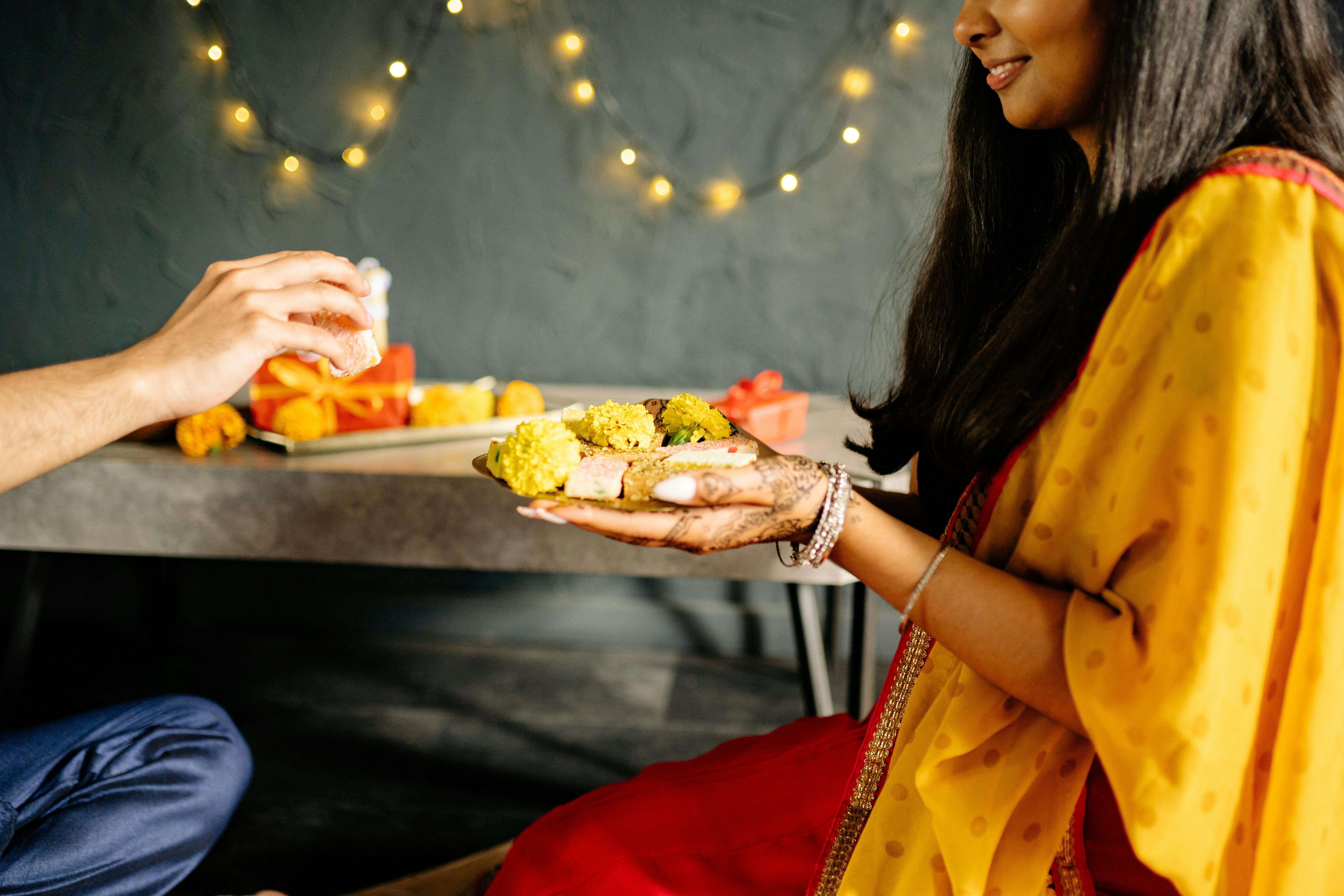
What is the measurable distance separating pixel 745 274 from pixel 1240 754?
160cm

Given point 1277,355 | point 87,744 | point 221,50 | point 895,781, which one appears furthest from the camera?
point 221,50

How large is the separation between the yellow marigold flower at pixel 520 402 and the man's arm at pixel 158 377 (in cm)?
83

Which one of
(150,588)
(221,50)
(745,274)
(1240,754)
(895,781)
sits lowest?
(150,588)

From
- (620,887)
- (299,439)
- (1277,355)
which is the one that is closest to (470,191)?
(299,439)

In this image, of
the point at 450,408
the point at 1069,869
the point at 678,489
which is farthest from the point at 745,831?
the point at 450,408

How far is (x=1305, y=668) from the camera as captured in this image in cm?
60

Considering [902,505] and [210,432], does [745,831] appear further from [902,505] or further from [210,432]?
[210,432]

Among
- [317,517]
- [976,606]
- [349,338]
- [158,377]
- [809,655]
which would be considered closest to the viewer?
[976,606]

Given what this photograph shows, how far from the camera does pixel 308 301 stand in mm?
823

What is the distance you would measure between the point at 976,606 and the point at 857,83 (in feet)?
5.16

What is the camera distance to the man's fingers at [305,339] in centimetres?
80

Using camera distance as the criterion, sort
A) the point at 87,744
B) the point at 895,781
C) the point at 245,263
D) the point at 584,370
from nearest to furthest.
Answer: the point at 895,781 → the point at 245,263 → the point at 87,744 → the point at 584,370

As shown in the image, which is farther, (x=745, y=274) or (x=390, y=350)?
(x=745, y=274)

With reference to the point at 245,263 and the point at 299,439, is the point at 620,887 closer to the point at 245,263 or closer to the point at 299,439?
the point at 245,263
